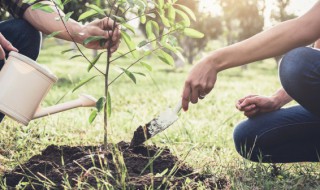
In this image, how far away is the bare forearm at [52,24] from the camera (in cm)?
250

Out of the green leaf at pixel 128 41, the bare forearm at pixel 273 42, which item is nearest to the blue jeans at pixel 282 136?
the bare forearm at pixel 273 42

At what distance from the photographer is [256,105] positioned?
2678mm

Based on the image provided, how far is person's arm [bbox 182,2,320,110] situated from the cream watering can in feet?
1.94

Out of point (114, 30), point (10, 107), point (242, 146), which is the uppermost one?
point (114, 30)

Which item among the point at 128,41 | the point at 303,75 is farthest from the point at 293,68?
the point at 128,41

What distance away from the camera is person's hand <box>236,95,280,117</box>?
8.54ft

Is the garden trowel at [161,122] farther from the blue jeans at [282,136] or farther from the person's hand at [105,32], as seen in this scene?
the blue jeans at [282,136]

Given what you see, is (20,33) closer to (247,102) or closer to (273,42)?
(247,102)

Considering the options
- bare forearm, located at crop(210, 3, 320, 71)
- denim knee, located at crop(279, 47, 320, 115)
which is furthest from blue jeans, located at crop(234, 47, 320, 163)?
bare forearm, located at crop(210, 3, 320, 71)

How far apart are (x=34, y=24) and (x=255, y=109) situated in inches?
55.5

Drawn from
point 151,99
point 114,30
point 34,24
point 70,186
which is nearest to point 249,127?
point 114,30

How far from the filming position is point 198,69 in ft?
6.59

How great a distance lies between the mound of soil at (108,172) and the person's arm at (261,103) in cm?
54

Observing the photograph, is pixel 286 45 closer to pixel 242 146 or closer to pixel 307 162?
pixel 242 146
